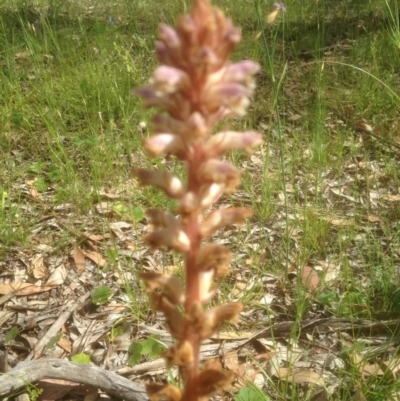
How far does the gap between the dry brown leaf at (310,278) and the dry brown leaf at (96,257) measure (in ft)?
4.01

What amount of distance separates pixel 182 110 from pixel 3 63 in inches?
192

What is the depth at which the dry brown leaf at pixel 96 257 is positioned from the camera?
314cm

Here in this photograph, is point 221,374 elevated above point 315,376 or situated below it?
above

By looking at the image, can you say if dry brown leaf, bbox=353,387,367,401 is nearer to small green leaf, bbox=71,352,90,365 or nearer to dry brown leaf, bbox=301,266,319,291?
dry brown leaf, bbox=301,266,319,291

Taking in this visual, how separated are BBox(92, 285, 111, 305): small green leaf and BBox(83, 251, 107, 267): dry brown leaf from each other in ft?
0.99

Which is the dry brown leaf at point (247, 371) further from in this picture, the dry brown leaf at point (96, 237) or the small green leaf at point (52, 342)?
the dry brown leaf at point (96, 237)

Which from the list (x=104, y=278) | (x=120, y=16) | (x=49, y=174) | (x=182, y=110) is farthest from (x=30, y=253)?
(x=120, y=16)

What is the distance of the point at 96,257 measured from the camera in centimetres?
317

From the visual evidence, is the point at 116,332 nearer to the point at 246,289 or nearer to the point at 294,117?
the point at 246,289

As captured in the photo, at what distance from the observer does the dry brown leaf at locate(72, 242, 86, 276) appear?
3109 mm

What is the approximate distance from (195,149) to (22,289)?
6.90 feet

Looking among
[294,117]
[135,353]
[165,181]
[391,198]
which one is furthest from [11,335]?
[294,117]

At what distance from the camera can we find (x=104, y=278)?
3.06m

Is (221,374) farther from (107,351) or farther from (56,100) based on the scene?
(56,100)
